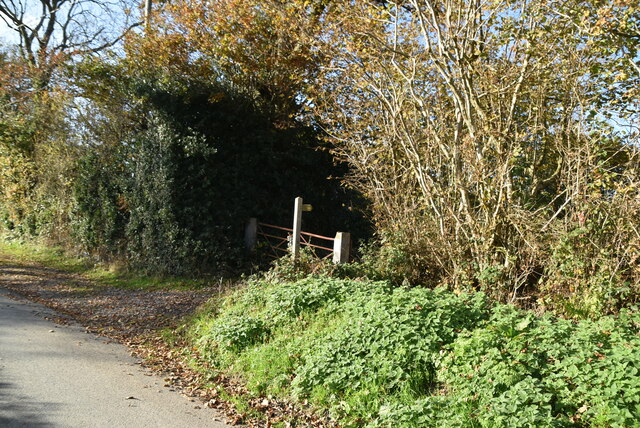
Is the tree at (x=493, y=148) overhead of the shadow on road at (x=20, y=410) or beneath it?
overhead

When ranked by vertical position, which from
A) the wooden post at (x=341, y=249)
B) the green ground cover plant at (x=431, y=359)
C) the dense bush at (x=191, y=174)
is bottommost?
the green ground cover plant at (x=431, y=359)

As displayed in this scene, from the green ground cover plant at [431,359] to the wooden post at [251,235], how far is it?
574 cm

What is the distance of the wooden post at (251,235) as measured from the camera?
44.5ft

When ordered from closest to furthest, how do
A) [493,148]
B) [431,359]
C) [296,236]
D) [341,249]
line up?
[431,359] < [493,148] < [341,249] < [296,236]

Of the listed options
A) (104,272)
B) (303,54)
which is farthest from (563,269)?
(104,272)

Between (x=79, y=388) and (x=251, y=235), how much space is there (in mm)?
7820

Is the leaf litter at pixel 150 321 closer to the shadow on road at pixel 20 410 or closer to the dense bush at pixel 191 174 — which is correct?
the dense bush at pixel 191 174

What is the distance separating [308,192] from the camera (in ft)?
48.6

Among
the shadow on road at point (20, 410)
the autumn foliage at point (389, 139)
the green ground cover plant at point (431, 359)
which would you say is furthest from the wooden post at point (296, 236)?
the shadow on road at point (20, 410)

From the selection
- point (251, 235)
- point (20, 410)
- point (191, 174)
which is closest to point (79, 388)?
point (20, 410)

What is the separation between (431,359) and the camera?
5.57m

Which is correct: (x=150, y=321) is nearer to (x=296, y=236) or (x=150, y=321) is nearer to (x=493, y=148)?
(x=296, y=236)

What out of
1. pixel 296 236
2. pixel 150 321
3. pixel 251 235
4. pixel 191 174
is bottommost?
pixel 150 321

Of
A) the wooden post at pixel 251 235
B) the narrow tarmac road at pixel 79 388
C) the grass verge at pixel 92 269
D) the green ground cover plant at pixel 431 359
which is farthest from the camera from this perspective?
the wooden post at pixel 251 235
